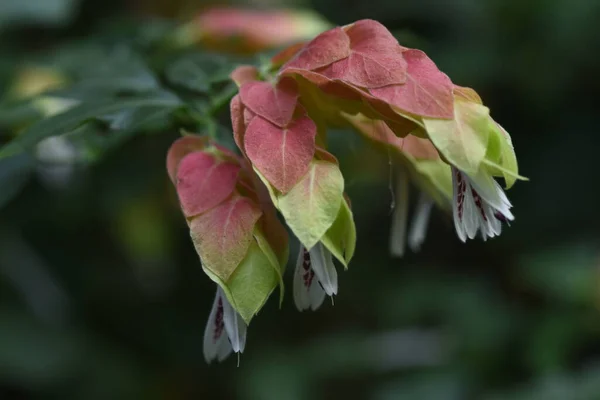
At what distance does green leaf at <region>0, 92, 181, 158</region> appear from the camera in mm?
903

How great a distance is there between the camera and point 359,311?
2.34 meters

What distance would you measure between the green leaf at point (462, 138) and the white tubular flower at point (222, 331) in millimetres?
261

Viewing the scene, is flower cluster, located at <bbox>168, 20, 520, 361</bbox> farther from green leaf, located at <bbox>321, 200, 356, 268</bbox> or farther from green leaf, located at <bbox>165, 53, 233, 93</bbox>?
green leaf, located at <bbox>165, 53, 233, 93</bbox>

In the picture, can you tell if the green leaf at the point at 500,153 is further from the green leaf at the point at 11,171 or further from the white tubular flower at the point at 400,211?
the green leaf at the point at 11,171

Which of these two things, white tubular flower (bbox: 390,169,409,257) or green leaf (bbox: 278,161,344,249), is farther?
white tubular flower (bbox: 390,169,409,257)

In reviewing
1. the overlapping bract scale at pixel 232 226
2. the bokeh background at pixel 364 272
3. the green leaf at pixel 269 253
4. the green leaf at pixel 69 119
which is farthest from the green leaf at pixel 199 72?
the bokeh background at pixel 364 272

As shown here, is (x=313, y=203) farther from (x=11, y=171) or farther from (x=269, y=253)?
(x=11, y=171)

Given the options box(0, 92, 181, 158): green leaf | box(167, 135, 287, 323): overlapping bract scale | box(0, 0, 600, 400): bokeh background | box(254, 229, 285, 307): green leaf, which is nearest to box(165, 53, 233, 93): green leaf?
box(0, 92, 181, 158): green leaf

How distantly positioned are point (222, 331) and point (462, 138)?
1.10 feet

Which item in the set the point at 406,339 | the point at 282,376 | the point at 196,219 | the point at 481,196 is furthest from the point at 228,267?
the point at 406,339

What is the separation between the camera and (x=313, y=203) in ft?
2.34

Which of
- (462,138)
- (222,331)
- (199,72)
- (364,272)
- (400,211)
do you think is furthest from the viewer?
(364,272)

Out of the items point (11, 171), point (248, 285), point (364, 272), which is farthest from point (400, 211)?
point (364, 272)

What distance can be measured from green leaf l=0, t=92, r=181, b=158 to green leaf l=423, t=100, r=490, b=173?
1.30 feet
